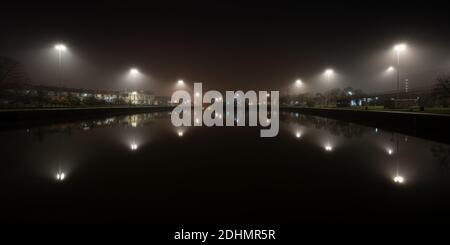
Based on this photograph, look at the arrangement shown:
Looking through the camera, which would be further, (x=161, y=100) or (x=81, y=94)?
(x=161, y=100)

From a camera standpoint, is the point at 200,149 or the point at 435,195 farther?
the point at 200,149

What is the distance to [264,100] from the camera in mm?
92375

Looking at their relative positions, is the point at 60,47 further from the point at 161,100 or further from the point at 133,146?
the point at 161,100

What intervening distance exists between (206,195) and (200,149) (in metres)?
4.55

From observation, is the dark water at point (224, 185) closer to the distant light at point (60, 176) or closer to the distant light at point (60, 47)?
the distant light at point (60, 176)

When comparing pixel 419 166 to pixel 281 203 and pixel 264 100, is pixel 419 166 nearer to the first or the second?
pixel 281 203

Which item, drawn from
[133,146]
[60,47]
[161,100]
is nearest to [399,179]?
[133,146]

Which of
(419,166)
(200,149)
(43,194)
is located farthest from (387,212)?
(200,149)

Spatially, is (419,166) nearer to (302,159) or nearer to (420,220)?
(302,159)

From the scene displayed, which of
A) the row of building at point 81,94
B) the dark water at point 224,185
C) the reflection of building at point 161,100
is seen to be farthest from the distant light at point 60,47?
the reflection of building at point 161,100

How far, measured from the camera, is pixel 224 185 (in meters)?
5.02

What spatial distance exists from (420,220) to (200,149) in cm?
644
